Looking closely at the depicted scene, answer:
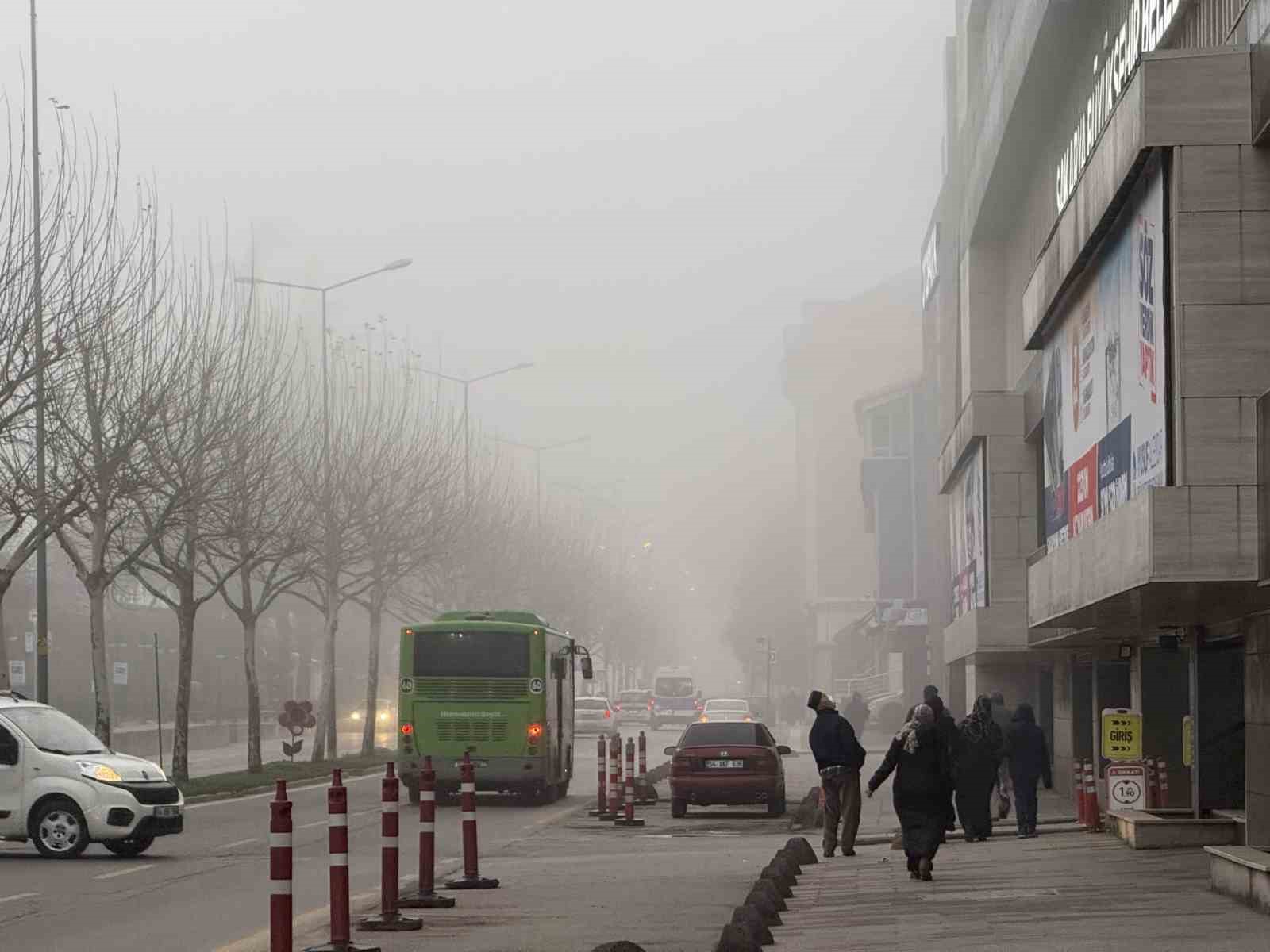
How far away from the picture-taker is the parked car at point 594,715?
7738 cm

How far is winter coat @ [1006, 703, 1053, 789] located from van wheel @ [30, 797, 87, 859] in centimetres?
1100

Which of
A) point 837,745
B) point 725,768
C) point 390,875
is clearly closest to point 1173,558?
point 390,875

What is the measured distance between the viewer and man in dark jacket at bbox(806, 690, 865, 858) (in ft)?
80.8

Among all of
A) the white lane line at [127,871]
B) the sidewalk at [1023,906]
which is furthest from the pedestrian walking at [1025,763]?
the white lane line at [127,871]

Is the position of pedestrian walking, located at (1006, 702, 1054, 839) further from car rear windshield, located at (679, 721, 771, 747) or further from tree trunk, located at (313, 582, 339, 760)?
tree trunk, located at (313, 582, 339, 760)

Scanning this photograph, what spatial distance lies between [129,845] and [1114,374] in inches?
445

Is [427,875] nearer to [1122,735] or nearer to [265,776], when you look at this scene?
[1122,735]

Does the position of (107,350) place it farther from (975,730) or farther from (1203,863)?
(1203,863)

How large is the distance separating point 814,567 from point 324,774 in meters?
99.3

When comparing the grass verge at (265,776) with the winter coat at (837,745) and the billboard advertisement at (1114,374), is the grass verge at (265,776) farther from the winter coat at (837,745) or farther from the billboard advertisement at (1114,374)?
the billboard advertisement at (1114,374)

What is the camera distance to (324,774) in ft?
153

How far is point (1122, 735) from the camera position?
2677 centimetres

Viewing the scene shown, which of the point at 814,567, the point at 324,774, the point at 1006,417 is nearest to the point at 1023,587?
the point at 1006,417

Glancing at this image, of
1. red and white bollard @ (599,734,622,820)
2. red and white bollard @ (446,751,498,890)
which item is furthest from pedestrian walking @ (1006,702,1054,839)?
red and white bollard @ (446,751,498,890)
